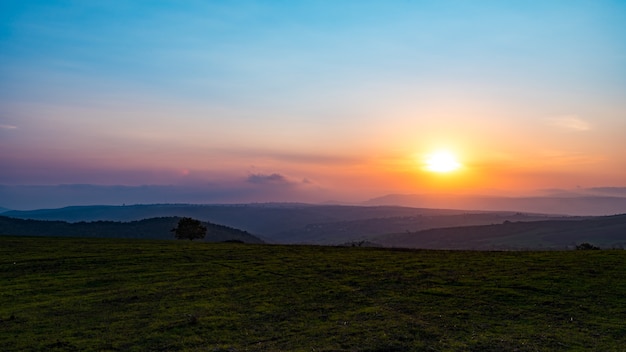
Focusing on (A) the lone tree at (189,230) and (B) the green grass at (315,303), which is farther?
(A) the lone tree at (189,230)

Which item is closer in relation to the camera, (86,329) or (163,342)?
(163,342)

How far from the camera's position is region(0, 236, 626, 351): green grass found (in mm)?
21891

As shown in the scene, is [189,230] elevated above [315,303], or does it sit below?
above

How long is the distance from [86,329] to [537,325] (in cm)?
2472

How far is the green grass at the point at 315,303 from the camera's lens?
2189 cm

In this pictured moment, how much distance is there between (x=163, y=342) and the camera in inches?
866

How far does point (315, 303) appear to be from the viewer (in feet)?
96.7

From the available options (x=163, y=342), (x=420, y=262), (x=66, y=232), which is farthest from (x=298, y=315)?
(x=66, y=232)

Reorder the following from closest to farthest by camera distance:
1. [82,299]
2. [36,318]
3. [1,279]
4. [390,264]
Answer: [36,318]
[82,299]
[1,279]
[390,264]

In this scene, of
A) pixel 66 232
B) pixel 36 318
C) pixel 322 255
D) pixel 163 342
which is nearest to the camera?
pixel 163 342

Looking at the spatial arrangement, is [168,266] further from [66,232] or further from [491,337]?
[66,232]

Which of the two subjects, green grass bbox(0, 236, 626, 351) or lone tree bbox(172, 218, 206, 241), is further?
lone tree bbox(172, 218, 206, 241)

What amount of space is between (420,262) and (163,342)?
3037 centimetres

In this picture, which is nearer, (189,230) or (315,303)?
(315,303)
